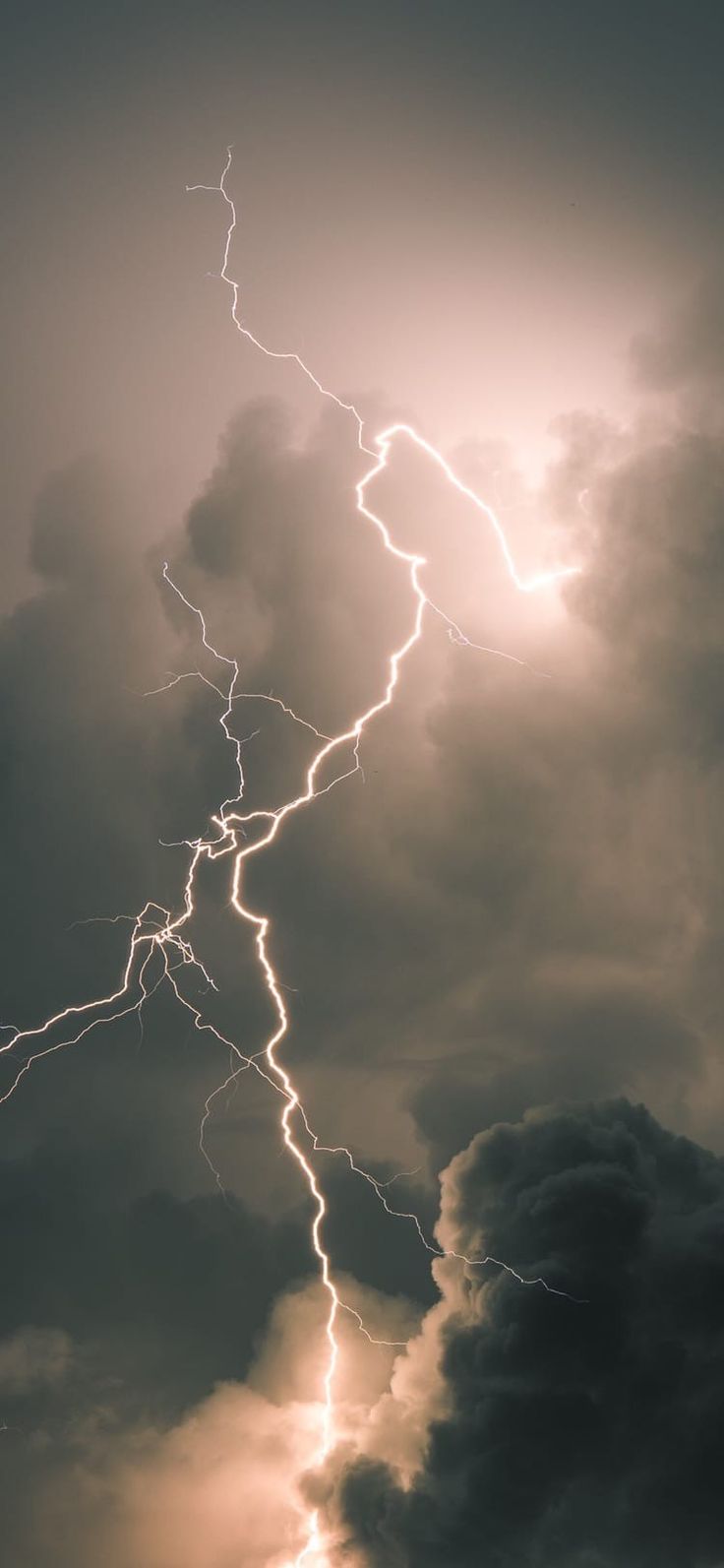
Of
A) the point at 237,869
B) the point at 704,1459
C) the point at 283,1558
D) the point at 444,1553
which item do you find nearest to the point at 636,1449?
the point at 704,1459

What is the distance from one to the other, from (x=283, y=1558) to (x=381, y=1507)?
14.8ft

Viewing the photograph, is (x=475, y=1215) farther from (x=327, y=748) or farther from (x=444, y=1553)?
(x=327, y=748)

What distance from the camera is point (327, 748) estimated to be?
3067 centimetres

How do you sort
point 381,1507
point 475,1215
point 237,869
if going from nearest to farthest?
point 237,869 < point 381,1507 < point 475,1215

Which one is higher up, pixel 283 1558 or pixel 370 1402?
pixel 370 1402

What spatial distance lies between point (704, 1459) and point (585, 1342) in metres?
6.15

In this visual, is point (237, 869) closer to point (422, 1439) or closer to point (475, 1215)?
point (475, 1215)

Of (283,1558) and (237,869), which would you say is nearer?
(237,869)

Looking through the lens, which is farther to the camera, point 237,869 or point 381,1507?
point 381,1507

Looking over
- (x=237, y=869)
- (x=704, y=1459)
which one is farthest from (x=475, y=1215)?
(x=237, y=869)

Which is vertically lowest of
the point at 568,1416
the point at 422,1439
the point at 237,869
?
the point at 422,1439

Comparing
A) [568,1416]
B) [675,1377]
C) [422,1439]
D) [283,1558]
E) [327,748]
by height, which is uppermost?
[327,748]

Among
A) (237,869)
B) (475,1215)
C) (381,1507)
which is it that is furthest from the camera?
(475,1215)

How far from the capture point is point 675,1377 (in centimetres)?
3750
